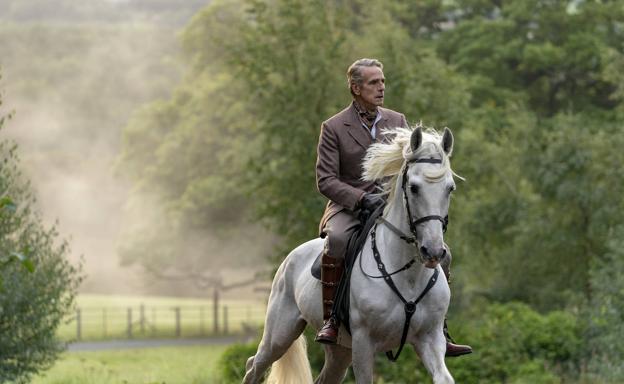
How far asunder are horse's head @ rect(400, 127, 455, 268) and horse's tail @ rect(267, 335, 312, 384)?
267 centimetres

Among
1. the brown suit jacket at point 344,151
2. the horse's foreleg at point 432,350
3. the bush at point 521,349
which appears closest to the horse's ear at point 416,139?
the brown suit jacket at point 344,151

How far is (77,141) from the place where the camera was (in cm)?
7525

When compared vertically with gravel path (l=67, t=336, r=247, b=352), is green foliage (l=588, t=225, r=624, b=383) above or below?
above

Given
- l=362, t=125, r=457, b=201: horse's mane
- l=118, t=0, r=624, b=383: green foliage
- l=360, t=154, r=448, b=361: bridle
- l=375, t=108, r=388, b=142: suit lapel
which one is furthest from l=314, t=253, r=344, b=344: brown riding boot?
l=118, t=0, r=624, b=383: green foliage

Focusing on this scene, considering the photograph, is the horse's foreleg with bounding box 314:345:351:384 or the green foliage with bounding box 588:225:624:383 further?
the green foliage with bounding box 588:225:624:383

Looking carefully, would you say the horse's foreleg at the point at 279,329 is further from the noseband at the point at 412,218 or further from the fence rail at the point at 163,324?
the fence rail at the point at 163,324

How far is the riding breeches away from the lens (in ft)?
30.9

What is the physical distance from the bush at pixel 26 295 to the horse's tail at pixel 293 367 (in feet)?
28.8

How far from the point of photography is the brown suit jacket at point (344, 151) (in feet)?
31.9

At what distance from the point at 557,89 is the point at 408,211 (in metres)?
37.3

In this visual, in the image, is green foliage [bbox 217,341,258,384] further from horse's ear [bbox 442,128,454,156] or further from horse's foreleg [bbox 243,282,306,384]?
horse's ear [bbox 442,128,454,156]

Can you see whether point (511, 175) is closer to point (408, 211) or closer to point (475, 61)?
point (475, 61)

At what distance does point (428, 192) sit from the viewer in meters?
8.27

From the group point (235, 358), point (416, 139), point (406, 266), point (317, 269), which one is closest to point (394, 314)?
point (406, 266)
